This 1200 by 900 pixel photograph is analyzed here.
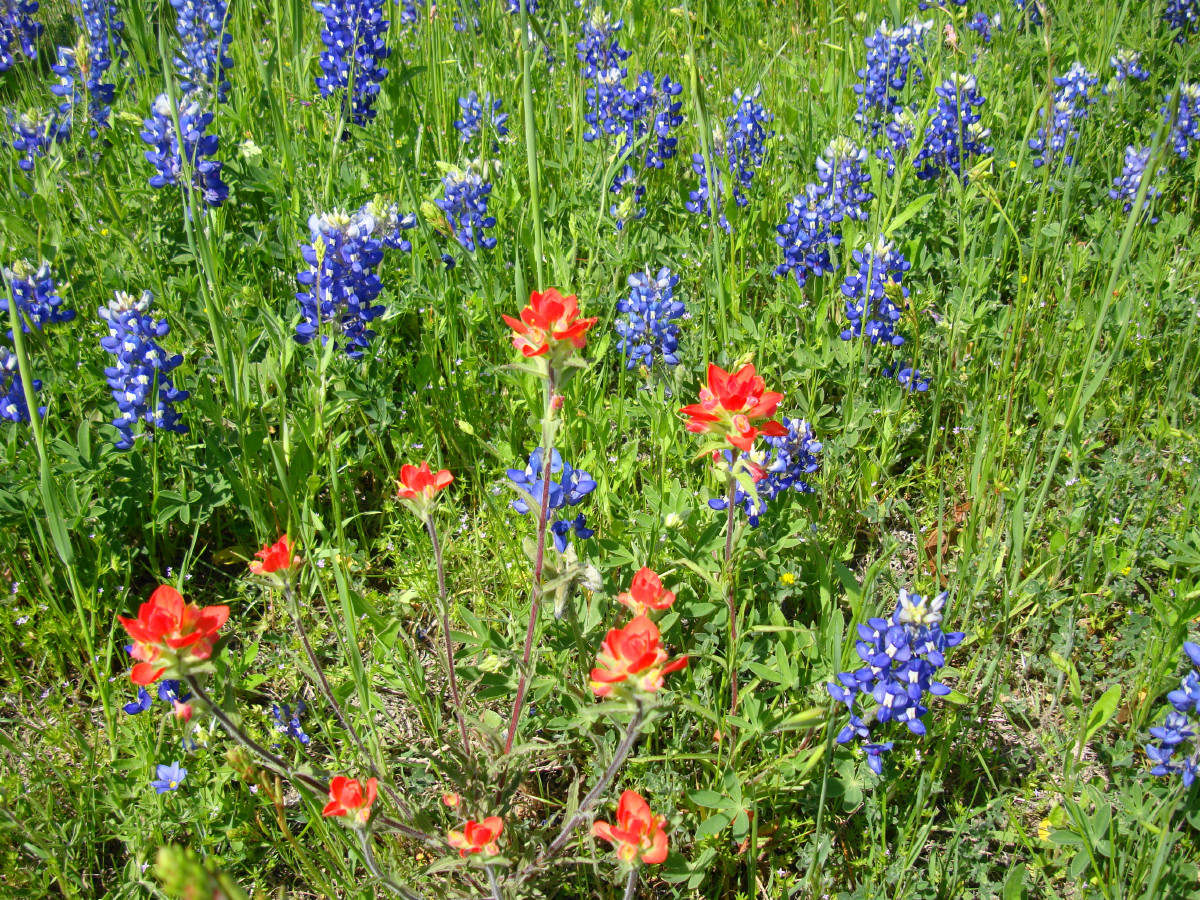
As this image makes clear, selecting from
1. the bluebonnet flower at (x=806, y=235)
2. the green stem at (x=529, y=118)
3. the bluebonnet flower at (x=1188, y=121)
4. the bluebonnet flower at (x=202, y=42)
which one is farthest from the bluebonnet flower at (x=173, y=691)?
the bluebonnet flower at (x=1188, y=121)

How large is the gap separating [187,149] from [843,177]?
2290 millimetres

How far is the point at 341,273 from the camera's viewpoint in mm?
2375

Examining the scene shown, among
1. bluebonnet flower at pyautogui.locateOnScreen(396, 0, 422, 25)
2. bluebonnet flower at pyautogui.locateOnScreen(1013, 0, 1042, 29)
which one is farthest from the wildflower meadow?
bluebonnet flower at pyautogui.locateOnScreen(396, 0, 422, 25)

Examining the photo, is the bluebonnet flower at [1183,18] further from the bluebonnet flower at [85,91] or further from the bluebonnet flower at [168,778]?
the bluebonnet flower at [168,778]

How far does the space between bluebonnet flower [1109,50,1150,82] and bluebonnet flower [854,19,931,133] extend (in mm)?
887

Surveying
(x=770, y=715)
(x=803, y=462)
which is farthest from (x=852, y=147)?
(x=770, y=715)

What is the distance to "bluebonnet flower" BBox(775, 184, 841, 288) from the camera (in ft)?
9.53

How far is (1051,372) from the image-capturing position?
2.75 metres

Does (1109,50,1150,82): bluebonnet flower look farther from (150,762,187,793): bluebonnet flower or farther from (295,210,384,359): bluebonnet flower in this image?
(150,762,187,793): bluebonnet flower

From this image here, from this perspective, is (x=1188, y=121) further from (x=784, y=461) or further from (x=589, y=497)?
(x=589, y=497)

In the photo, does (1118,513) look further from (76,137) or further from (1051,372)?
(76,137)

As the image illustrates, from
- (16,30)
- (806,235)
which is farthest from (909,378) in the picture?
(16,30)

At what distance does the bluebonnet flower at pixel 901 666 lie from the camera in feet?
5.18

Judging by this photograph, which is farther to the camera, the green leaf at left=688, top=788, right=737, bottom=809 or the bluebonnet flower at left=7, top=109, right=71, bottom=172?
the bluebonnet flower at left=7, top=109, right=71, bottom=172
